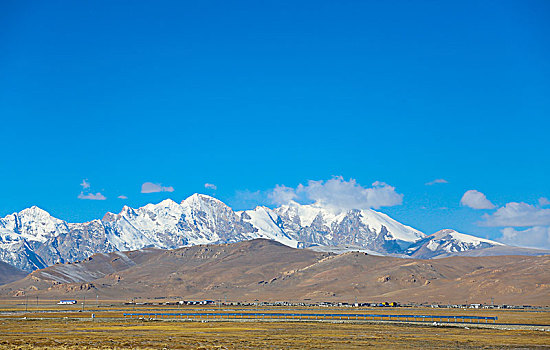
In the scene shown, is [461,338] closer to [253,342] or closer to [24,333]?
[253,342]

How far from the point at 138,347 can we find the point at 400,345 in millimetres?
33653

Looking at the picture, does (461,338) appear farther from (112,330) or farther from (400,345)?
(112,330)

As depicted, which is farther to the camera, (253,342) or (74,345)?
(253,342)

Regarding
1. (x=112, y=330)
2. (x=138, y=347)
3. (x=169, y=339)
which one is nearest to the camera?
(x=138, y=347)

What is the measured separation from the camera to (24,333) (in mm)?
106500

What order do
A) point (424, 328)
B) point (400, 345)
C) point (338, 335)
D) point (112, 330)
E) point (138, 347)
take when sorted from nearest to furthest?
point (138, 347) < point (400, 345) < point (338, 335) < point (112, 330) < point (424, 328)

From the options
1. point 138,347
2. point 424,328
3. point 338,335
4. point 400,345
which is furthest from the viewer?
point 424,328

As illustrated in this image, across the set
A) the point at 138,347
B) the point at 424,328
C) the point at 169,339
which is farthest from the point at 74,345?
the point at 424,328

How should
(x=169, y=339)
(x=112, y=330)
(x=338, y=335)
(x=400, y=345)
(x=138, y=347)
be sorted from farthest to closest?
(x=112, y=330) < (x=338, y=335) < (x=169, y=339) < (x=400, y=345) < (x=138, y=347)

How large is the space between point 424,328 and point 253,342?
43.1 meters

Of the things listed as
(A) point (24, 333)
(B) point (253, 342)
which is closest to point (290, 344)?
(B) point (253, 342)

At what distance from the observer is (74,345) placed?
83.3 meters

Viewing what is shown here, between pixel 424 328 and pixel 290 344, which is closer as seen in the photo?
pixel 290 344

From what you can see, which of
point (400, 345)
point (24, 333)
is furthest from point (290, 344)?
point (24, 333)
